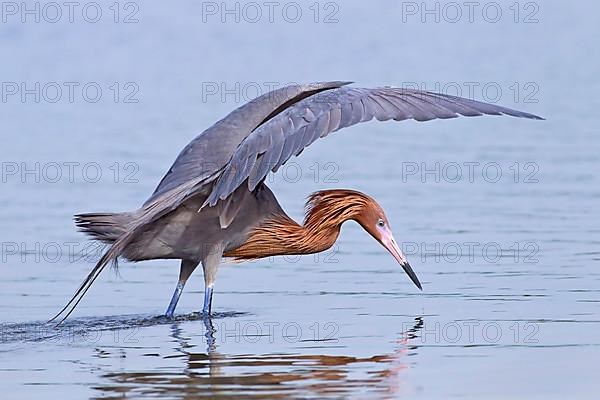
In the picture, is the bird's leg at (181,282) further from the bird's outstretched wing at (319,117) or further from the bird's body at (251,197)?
the bird's outstretched wing at (319,117)

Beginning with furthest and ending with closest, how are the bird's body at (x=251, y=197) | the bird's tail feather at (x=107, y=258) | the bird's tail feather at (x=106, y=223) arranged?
the bird's tail feather at (x=106, y=223) < the bird's tail feather at (x=107, y=258) < the bird's body at (x=251, y=197)

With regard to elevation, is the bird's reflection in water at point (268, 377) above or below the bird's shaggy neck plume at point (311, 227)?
below

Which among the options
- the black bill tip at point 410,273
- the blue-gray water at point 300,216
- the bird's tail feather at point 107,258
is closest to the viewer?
the blue-gray water at point 300,216

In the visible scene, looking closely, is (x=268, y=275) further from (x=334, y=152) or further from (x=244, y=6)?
(x=244, y=6)

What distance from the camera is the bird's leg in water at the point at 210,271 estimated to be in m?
10.4

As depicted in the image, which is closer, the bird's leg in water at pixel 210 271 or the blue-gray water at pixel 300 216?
the blue-gray water at pixel 300 216

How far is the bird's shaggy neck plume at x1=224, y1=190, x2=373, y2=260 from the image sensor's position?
10883 mm

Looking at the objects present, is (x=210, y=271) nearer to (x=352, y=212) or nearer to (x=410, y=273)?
(x=352, y=212)

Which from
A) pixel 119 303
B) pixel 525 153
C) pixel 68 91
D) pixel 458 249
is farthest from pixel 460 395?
pixel 68 91

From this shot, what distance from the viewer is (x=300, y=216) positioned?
45.4ft

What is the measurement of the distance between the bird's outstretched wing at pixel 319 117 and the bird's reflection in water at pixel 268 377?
46.2 inches

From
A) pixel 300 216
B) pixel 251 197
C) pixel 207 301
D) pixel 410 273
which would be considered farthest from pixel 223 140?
pixel 300 216

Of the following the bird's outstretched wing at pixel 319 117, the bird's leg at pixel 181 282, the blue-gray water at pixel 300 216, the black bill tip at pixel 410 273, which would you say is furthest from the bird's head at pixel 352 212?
the bird's outstretched wing at pixel 319 117

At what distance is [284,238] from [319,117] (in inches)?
63.6
